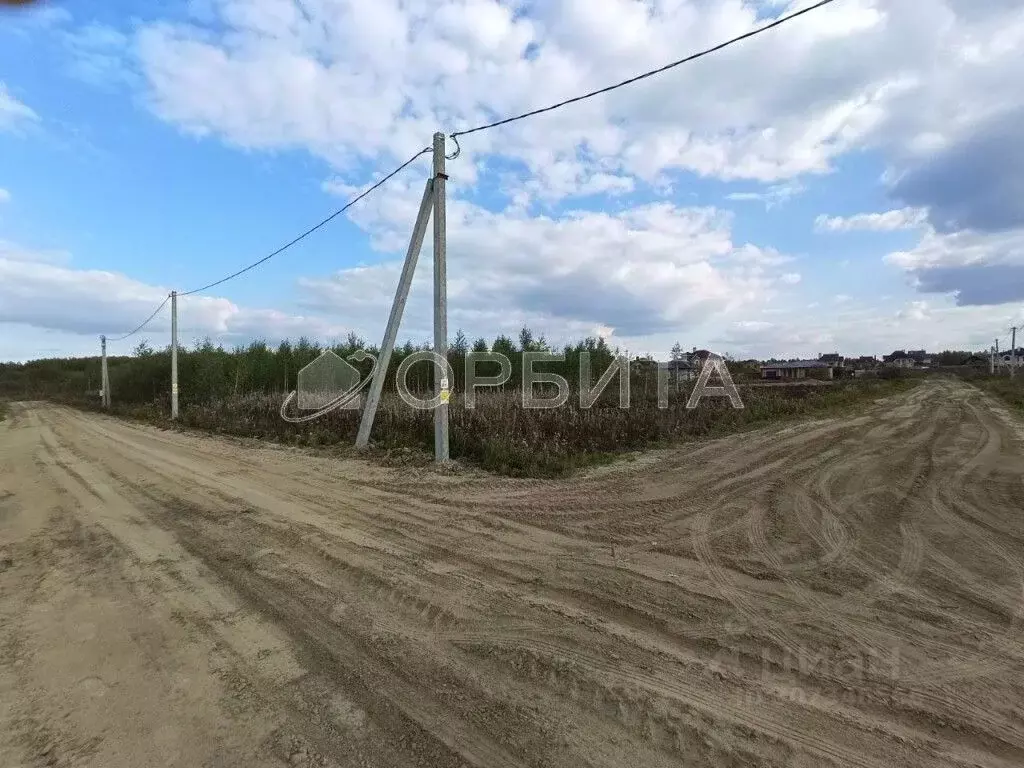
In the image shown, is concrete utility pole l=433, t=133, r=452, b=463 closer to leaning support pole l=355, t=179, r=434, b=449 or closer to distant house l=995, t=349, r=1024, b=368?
leaning support pole l=355, t=179, r=434, b=449

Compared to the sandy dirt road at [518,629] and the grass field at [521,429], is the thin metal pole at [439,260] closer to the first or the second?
the grass field at [521,429]

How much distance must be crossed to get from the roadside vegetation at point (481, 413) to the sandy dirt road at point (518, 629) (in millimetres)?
2800

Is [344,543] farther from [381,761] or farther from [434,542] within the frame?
[381,761]

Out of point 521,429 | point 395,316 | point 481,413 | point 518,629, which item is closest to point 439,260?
point 395,316

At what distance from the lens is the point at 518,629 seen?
10.2 ft

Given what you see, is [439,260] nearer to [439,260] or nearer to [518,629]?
[439,260]

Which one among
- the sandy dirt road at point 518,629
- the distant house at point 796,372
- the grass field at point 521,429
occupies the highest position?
the distant house at point 796,372

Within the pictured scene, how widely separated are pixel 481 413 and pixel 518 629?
9.53 m

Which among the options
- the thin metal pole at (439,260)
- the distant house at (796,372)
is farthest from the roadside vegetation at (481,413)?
the distant house at (796,372)

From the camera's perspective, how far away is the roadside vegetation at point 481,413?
30.8 ft

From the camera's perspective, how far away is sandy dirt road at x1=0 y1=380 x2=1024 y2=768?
2207mm

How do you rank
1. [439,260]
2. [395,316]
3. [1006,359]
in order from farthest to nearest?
[1006,359] → [395,316] → [439,260]

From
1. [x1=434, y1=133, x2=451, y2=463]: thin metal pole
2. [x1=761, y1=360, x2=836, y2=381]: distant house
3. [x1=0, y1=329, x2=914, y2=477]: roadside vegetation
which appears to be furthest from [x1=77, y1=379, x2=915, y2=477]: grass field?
[x1=761, y1=360, x2=836, y2=381]: distant house

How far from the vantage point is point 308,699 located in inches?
97.1
